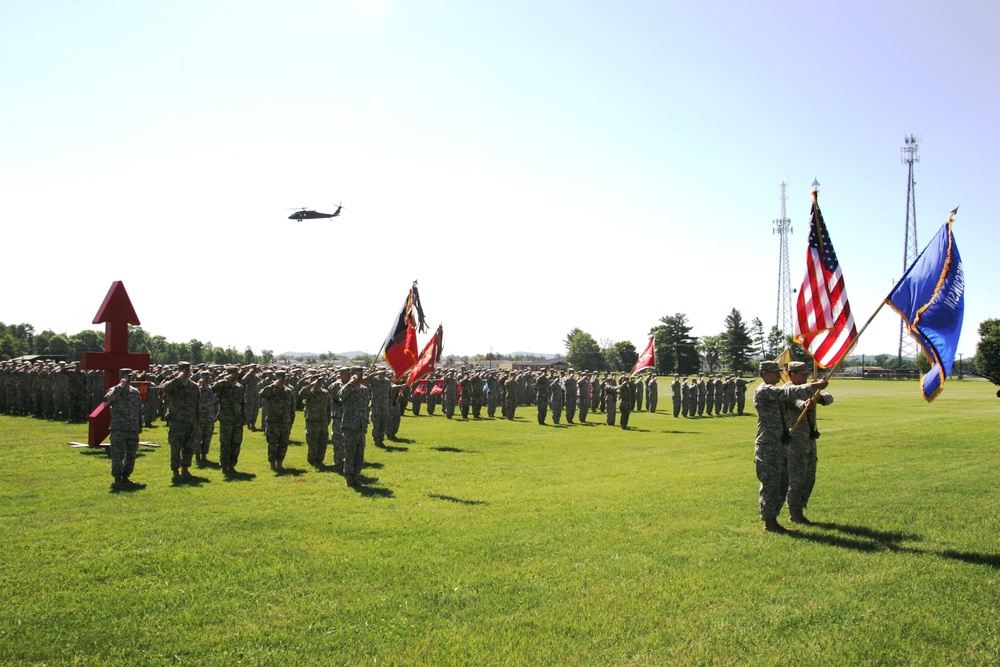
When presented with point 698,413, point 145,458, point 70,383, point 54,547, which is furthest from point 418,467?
point 698,413

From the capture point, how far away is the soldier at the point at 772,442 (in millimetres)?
8469

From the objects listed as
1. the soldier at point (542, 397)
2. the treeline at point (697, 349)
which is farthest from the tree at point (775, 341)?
the soldier at point (542, 397)

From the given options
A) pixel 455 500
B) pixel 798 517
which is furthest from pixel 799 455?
pixel 455 500

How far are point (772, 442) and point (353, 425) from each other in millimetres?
7041

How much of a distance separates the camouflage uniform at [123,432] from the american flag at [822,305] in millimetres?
10908

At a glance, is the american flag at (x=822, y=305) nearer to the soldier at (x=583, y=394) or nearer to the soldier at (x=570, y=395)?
the soldier at (x=570, y=395)

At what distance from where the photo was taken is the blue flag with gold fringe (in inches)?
306

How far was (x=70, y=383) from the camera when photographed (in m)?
24.0

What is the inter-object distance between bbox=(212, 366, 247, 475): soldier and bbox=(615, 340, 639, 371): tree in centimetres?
7765

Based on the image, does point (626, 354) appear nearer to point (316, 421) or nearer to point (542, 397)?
point (542, 397)

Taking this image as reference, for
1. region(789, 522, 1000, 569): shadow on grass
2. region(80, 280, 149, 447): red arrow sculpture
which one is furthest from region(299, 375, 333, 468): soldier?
region(789, 522, 1000, 569): shadow on grass

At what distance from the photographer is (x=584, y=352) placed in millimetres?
107500

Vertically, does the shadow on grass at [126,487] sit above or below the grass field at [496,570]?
below

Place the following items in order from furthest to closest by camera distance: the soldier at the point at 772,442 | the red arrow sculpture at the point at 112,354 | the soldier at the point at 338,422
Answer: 1. the red arrow sculpture at the point at 112,354
2. the soldier at the point at 338,422
3. the soldier at the point at 772,442
